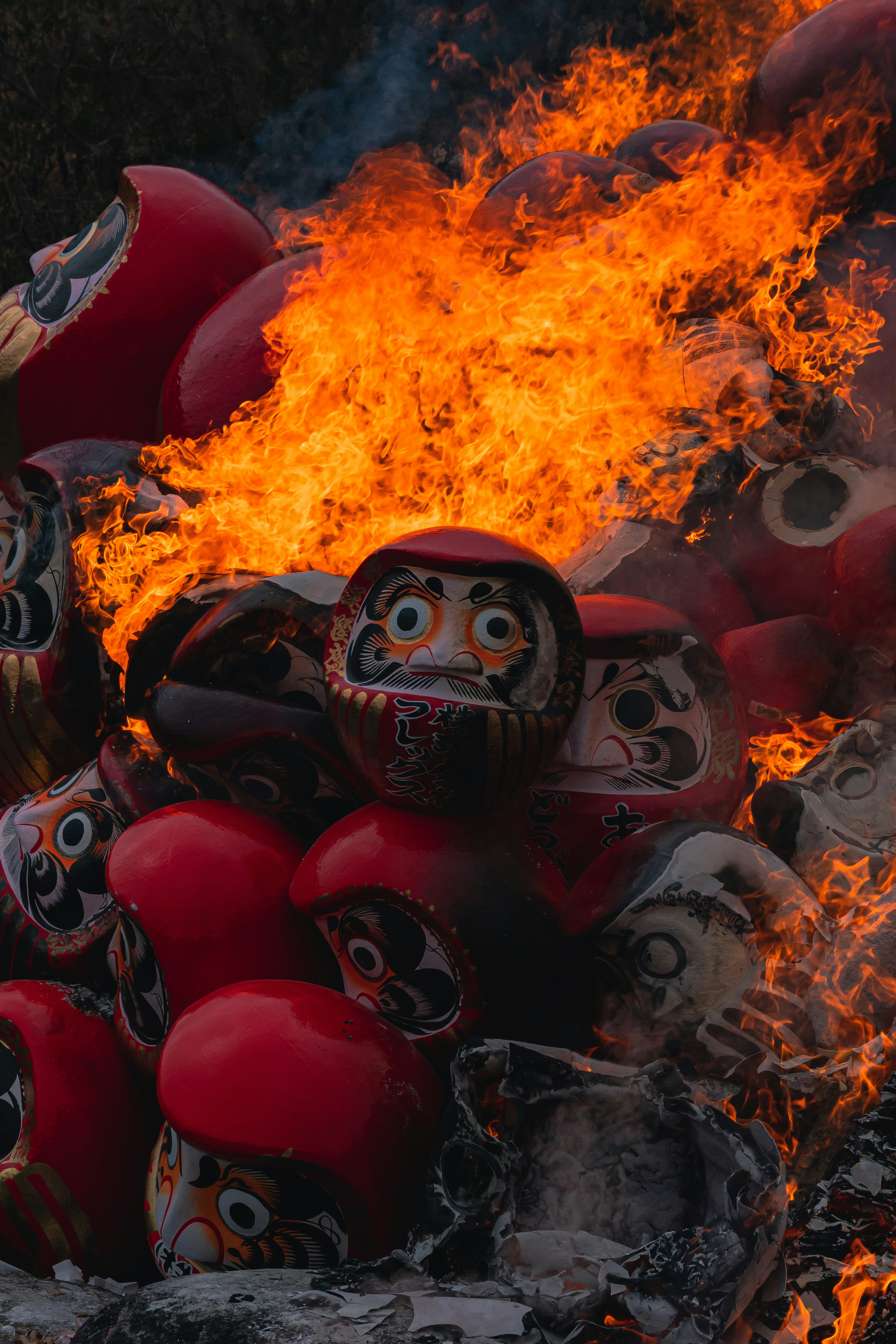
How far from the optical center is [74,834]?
324cm

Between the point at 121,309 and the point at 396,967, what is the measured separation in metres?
2.69

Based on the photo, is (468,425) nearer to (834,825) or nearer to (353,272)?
(353,272)

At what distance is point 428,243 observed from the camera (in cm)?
429

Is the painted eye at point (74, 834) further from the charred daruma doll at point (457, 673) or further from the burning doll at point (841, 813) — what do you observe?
the burning doll at point (841, 813)

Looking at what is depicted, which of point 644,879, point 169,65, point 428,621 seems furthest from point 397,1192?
point 169,65

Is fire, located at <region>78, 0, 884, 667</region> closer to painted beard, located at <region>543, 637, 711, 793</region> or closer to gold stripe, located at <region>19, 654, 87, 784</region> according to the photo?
gold stripe, located at <region>19, 654, 87, 784</region>

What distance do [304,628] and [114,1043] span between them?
1269mm

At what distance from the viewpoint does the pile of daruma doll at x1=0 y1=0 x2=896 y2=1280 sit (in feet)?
8.16

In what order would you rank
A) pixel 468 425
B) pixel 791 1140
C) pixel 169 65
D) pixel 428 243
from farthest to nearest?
Result: pixel 169 65
pixel 428 243
pixel 468 425
pixel 791 1140

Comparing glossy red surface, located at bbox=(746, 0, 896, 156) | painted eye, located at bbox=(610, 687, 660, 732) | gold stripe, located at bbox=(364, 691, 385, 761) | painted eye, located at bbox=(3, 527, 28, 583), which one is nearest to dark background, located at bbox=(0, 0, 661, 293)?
glossy red surface, located at bbox=(746, 0, 896, 156)

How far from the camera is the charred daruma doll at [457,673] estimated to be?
2.59 metres

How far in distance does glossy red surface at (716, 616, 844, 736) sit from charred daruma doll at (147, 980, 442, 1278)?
162cm

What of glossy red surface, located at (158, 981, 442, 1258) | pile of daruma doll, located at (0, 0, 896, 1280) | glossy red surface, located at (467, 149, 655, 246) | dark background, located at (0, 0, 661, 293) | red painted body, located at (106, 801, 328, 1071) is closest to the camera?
glossy red surface, located at (158, 981, 442, 1258)

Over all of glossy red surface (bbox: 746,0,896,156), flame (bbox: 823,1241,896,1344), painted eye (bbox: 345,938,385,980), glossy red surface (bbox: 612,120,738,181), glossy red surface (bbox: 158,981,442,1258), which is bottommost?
flame (bbox: 823,1241,896,1344)
